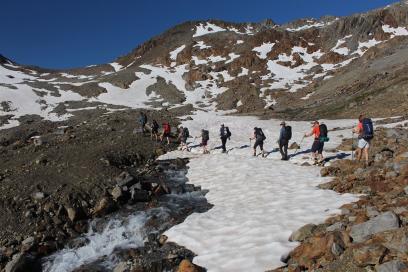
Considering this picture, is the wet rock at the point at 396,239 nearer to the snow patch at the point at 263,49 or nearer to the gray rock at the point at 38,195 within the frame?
the gray rock at the point at 38,195

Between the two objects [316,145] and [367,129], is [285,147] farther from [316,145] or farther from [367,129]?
[367,129]

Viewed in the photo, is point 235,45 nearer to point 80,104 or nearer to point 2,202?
point 80,104

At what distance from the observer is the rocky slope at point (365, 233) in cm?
957

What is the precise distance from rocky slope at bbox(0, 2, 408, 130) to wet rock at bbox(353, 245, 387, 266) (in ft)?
108

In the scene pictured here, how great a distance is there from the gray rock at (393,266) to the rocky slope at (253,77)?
1315 inches

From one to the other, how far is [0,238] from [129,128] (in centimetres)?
2052

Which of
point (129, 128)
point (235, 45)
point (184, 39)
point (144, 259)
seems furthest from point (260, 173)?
point (184, 39)

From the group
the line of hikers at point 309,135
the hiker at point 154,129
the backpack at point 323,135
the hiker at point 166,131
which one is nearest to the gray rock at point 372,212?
the line of hikers at point 309,135

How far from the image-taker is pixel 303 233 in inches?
489

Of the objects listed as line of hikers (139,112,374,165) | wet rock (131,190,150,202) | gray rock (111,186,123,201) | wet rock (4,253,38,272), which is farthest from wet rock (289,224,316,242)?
gray rock (111,186,123,201)

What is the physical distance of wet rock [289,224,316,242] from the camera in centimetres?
1232

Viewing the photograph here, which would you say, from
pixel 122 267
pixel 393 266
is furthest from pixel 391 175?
pixel 122 267

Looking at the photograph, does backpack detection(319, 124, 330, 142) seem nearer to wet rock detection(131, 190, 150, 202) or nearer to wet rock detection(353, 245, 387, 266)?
wet rock detection(131, 190, 150, 202)

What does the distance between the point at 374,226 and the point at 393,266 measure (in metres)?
2.06
